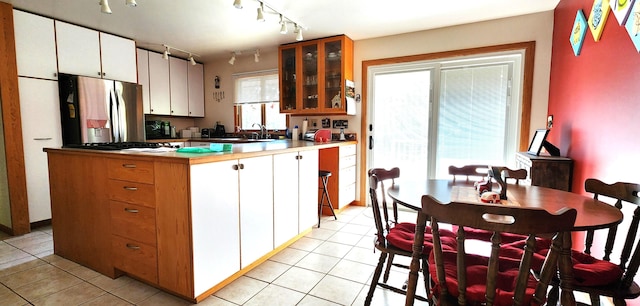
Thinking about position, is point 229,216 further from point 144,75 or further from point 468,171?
point 144,75

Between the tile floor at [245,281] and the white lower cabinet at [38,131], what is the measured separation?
0.50 meters

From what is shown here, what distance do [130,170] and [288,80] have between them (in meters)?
2.76

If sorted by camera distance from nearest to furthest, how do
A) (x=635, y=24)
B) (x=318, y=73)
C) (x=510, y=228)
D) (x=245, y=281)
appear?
(x=510, y=228) < (x=635, y=24) < (x=245, y=281) < (x=318, y=73)

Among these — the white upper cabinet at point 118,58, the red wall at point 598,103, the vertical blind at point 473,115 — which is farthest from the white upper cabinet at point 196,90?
the red wall at point 598,103

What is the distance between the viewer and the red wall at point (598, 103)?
1.58 meters

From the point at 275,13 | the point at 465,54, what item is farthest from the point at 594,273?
the point at 275,13

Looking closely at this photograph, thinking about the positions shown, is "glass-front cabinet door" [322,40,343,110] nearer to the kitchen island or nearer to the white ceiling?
the white ceiling

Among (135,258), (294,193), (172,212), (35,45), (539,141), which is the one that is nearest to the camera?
(172,212)

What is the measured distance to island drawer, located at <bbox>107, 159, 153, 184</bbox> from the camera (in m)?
1.83

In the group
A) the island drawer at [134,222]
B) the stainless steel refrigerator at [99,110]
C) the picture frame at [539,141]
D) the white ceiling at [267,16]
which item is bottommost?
the island drawer at [134,222]

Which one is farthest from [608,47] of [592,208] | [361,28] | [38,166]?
[38,166]

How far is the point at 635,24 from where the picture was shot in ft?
4.95

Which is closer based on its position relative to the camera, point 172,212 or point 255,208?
point 172,212

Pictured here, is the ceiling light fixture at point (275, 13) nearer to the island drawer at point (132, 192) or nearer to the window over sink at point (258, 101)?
the window over sink at point (258, 101)
